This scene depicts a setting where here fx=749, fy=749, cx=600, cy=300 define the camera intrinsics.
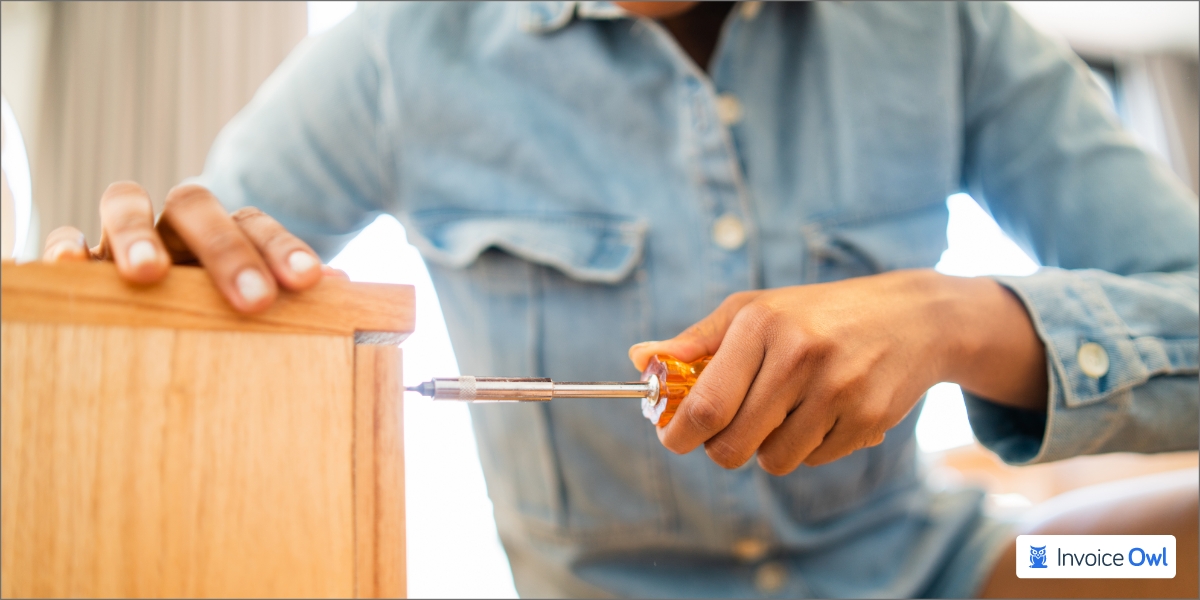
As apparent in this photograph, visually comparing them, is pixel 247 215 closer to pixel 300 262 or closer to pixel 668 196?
pixel 300 262

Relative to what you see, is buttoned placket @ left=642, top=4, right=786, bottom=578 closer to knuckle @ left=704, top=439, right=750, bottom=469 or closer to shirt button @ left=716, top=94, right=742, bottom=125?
shirt button @ left=716, top=94, right=742, bottom=125

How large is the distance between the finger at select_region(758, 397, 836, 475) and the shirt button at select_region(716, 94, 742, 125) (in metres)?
0.38

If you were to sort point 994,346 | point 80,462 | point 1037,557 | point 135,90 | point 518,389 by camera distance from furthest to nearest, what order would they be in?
point 135,90, point 1037,557, point 994,346, point 518,389, point 80,462

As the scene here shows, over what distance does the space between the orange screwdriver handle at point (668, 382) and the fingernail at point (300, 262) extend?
0.65ft

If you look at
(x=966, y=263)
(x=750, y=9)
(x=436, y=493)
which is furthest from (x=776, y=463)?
(x=966, y=263)

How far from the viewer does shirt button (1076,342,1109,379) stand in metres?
0.59

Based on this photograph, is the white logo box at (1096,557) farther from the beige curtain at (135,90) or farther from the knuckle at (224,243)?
the beige curtain at (135,90)

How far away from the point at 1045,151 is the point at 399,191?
0.67m

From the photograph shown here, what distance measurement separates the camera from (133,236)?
1.04 feet

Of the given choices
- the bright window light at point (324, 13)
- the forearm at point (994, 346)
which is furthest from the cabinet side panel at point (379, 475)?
the bright window light at point (324, 13)

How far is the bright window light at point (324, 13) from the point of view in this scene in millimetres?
1233

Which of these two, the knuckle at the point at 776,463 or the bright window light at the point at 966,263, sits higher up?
the bright window light at the point at 966,263

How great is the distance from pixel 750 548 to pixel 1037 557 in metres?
0.25

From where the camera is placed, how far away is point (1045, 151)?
764 mm
